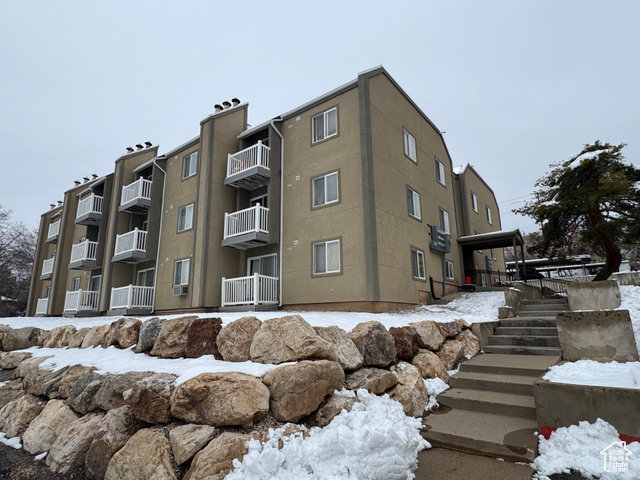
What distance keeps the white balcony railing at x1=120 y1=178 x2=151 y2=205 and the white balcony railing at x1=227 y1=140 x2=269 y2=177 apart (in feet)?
18.3

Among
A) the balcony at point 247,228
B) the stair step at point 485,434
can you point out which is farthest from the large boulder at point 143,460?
the balcony at point 247,228

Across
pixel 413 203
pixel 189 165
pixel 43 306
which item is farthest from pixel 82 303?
pixel 413 203

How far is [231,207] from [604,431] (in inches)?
518

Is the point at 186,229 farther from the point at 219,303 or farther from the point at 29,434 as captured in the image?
the point at 29,434

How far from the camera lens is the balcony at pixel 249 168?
12.9 m

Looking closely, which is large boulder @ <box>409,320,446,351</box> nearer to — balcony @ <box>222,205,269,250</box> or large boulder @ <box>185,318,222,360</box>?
large boulder @ <box>185,318,222,360</box>

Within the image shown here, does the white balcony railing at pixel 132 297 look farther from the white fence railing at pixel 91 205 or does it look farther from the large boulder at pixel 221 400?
the large boulder at pixel 221 400

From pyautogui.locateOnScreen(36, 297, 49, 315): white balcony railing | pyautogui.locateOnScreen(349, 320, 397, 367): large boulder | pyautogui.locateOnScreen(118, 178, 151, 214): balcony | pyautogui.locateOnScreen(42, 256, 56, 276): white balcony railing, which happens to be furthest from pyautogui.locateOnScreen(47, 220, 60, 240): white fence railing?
pyautogui.locateOnScreen(349, 320, 397, 367): large boulder

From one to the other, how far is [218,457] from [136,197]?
52.9 ft

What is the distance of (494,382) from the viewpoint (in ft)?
17.3

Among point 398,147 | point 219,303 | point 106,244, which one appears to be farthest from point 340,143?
point 106,244

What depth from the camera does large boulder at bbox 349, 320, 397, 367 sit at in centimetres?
532

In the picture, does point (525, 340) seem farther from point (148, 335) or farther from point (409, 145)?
point (409, 145)

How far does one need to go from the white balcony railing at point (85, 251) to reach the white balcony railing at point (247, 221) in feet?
34.4
